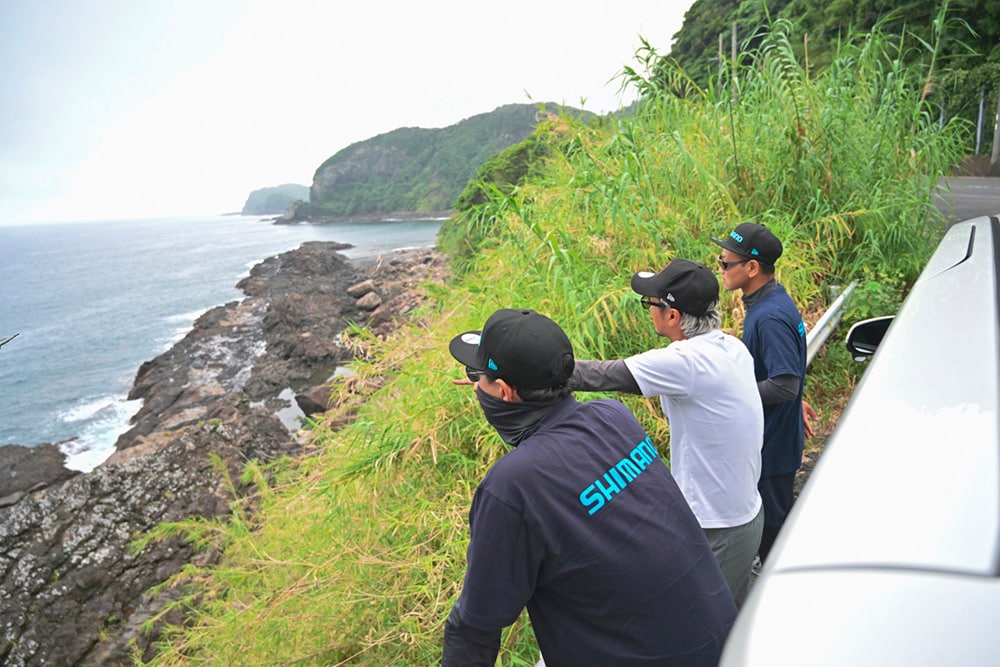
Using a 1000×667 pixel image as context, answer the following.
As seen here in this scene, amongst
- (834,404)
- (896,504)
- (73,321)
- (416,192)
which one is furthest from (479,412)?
(416,192)

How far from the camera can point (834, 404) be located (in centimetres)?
444

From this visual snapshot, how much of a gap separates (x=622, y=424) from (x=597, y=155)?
468 cm

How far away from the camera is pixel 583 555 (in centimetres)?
137

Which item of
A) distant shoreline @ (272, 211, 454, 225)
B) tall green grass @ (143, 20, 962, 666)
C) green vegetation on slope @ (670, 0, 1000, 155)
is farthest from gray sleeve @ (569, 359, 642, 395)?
distant shoreline @ (272, 211, 454, 225)

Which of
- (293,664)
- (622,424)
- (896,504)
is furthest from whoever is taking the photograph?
(293,664)

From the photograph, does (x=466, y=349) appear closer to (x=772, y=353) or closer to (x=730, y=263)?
(x=772, y=353)

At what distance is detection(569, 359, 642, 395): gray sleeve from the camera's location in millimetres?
2141

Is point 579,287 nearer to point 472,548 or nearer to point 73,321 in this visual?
point 472,548

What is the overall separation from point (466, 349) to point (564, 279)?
2.35 m

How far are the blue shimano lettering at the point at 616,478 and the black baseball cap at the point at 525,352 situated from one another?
26cm

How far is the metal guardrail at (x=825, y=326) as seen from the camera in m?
3.60

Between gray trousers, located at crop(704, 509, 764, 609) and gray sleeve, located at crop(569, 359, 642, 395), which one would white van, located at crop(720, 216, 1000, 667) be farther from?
gray trousers, located at crop(704, 509, 764, 609)

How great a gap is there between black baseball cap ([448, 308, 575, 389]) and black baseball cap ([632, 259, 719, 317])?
0.75 m

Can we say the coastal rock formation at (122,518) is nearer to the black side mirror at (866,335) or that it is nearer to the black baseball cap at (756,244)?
the black baseball cap at (756,244)
